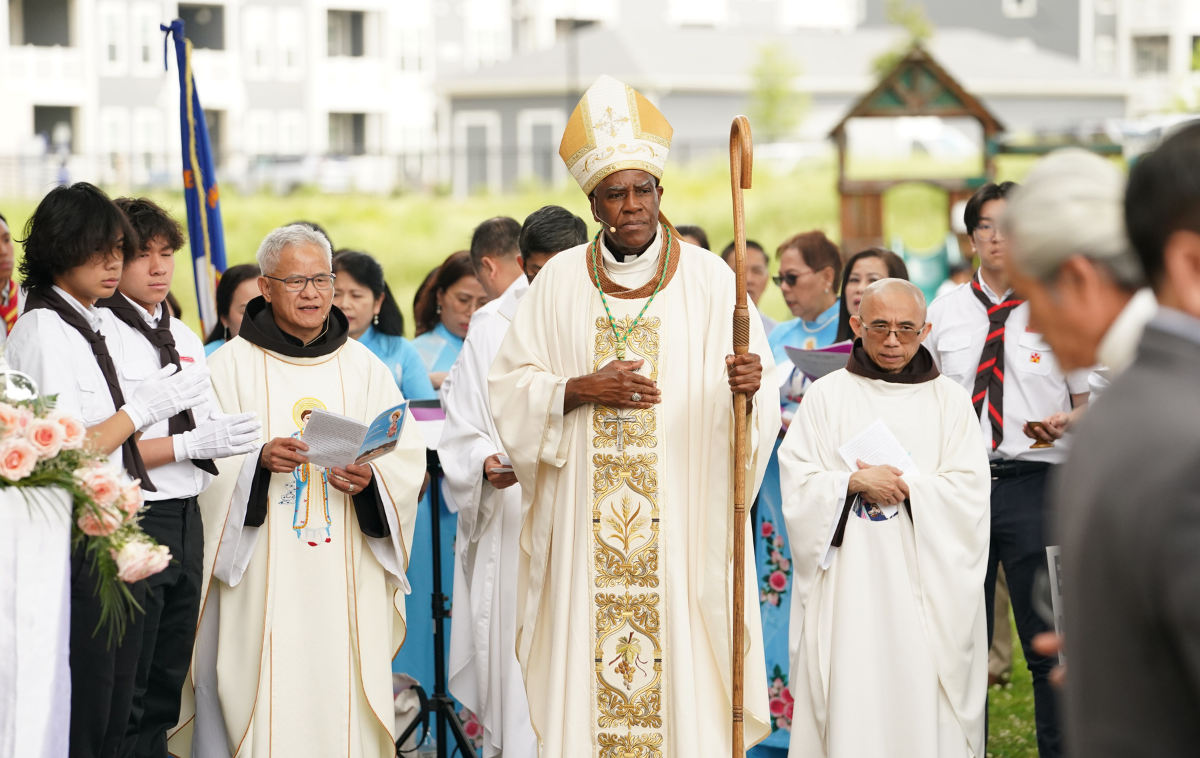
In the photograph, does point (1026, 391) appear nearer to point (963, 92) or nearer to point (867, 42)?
point (963, 92)

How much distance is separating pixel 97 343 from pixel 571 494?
1.64 m

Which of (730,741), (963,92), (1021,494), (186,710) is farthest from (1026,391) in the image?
(963,92)

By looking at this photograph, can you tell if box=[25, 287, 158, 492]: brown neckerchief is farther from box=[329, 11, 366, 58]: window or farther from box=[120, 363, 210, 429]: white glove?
box=[329, 11, 366, 58]: window

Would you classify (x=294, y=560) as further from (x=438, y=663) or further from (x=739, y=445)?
(x=739, y=445)

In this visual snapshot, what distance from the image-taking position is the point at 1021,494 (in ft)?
18.4

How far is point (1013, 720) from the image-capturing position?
6883mm

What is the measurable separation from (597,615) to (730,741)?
0.61 meters

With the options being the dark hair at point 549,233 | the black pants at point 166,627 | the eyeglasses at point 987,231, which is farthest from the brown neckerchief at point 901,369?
the black pants at point 166,627

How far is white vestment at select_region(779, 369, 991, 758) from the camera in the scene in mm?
5145

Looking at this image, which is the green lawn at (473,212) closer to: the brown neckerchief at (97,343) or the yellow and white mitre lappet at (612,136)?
the yellow and white mitre lappet at (612,136)

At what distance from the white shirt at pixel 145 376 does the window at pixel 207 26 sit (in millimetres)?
36550

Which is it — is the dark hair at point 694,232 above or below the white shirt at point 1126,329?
above

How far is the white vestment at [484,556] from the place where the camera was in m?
5.60

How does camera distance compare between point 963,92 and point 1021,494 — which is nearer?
point 1021,494
